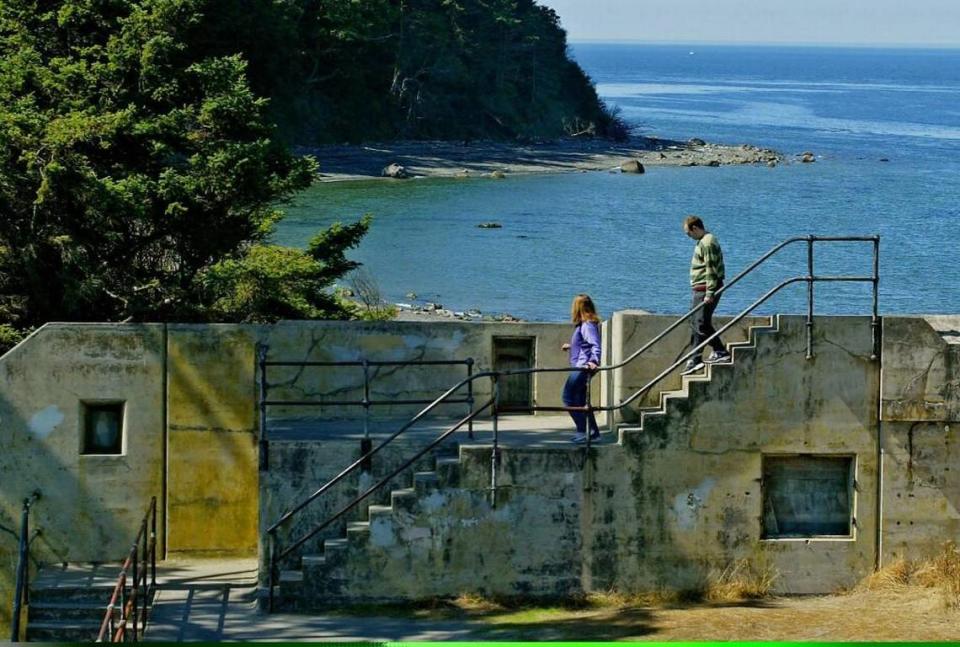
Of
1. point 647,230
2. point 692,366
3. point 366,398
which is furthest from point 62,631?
point 647,230

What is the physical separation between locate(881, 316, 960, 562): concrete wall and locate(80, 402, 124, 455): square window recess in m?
7.70

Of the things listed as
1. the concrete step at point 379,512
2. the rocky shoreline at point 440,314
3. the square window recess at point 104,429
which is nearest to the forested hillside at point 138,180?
the square window recess at point 104,429

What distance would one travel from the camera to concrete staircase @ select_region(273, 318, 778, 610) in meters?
16.9

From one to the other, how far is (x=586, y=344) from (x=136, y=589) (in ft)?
16.2

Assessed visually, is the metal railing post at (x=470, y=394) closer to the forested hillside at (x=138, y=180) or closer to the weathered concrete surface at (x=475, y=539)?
the weathered concrete surface at (x=475, y=539)

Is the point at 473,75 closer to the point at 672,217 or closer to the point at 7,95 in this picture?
the point at 672,217

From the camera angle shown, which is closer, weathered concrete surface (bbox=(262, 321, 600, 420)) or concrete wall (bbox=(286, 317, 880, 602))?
concrete wall (bbox=(286, 317, 880, 602))

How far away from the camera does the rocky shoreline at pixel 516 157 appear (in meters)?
110

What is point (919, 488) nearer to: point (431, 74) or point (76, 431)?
point (76, 431)

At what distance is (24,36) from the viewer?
1268 inches

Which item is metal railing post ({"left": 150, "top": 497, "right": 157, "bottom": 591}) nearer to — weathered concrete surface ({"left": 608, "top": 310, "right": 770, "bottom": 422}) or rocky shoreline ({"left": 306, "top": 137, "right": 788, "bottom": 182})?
weathered concrete surface ({"left": 608, "top": 310, "right": 770, "bottom": 422})

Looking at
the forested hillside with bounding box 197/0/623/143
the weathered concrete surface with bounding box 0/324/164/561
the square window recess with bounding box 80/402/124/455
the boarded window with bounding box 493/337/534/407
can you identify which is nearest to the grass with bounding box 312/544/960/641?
the boarded window with bounding box 493/337/534/407

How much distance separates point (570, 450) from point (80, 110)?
15.7m

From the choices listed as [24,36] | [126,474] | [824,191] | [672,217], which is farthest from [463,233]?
[126,474]
